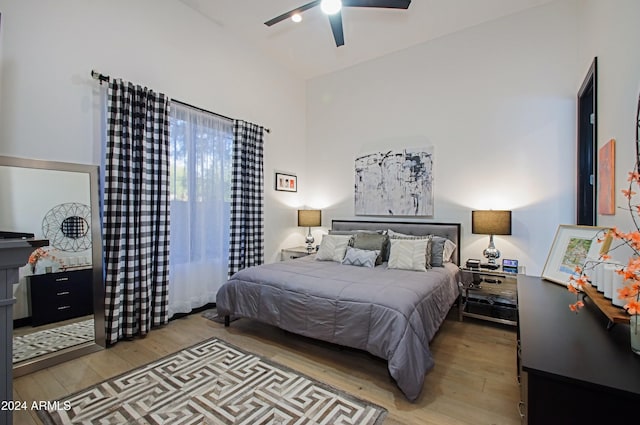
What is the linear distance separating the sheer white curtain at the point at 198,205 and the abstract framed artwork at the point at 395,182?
6.63ft

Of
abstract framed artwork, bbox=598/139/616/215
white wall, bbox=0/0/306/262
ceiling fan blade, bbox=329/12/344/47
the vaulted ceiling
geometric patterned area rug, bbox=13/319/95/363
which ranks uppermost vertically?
the vaulted ceiling

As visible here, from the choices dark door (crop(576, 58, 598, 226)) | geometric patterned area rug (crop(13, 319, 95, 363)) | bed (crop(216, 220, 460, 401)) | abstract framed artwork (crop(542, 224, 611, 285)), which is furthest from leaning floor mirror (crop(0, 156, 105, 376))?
dark door (crop(576, 58, 598, 226))

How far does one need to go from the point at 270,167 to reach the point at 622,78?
3.86 meters

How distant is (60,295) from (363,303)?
2607mm

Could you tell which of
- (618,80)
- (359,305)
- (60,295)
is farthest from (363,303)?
(60,295)

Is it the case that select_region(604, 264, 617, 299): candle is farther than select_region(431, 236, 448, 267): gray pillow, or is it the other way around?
select_region(431, 236, 448, 267): gray pillow

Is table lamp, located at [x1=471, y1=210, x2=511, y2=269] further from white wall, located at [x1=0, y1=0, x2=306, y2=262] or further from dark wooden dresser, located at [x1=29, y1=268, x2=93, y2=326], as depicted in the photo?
dark wooden dresser, located at [x1=29, y1=268, x2=93, y2=326]

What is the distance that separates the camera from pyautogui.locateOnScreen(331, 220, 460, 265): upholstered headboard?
3797 mm

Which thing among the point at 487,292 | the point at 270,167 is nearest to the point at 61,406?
the point at 270,167

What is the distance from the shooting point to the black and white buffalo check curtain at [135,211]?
2.74m

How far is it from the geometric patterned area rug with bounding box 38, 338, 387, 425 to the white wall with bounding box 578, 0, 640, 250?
6.70 ft

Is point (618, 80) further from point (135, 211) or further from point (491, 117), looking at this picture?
point (135, 211)

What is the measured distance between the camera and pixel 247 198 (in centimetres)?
411

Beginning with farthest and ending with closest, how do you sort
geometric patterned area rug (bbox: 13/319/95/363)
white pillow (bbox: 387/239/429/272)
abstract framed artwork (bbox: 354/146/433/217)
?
1. abstract framed artwork (bbox: 354/146/433/217)
2. white pillow (bbox: 387/239/429/272)
3. geometric patterned area rug (bbox: 13/319/95/363)
